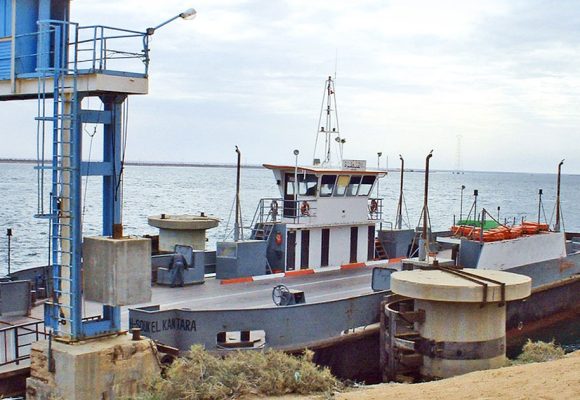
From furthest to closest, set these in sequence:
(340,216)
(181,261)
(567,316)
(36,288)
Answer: (567,316) < (340,216) < (181,261) < (36,288)

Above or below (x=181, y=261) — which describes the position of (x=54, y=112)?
above

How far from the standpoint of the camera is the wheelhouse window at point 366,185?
2466cm

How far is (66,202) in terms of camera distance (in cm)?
1178

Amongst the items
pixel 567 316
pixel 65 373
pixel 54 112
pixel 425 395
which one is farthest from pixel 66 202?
pixel 567 316

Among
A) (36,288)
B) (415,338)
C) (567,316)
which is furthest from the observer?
(567,316)

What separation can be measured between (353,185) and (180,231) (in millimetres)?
5754

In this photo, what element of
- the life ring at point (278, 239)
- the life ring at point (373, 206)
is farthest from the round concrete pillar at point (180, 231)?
the life ring at point (373, 206)

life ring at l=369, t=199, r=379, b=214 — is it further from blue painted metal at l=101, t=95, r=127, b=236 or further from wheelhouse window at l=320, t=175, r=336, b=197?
blue painted metal at l=101, t=95, r=127, b=236

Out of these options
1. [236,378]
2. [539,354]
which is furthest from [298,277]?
[236,378]

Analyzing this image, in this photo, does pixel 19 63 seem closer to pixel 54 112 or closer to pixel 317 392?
pixel 54 112

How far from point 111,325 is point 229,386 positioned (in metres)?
2.15

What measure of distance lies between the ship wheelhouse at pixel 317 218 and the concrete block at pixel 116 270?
10164mm

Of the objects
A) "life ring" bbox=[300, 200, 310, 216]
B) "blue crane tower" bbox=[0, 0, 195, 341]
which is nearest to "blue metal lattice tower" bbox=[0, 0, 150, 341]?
"blue crane tower" bbox=[0, 0, 195, 341]

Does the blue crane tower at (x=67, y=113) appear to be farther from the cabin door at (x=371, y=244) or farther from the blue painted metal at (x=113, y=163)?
the cabin door at (x=371, y=244)
